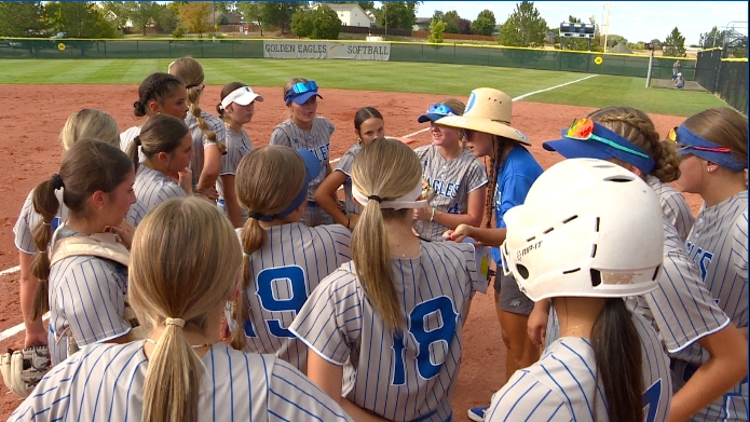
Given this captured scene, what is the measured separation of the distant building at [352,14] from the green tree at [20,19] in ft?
159

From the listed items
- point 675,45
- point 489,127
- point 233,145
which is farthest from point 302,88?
point 675,45

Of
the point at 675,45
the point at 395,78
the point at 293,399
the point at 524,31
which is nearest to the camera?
the point at 293,399

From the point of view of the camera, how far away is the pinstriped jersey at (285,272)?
2746 mm

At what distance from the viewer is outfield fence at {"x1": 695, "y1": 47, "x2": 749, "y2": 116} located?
65.6 ft

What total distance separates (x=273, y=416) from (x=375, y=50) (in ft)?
132

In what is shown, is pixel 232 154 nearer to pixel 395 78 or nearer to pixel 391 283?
pixel 391 283

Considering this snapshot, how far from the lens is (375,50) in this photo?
40156mm

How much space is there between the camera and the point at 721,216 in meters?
2.56

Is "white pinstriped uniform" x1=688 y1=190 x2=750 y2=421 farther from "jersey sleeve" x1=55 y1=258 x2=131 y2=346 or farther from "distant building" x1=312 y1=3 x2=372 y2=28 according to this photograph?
"distant building" x1=312 y1=3 x2=372 y2=28

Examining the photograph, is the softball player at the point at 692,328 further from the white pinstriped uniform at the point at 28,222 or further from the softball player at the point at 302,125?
the softball player at the point at 302,125

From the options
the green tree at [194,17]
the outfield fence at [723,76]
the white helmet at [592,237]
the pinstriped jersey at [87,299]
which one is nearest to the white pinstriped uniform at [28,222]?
the pinstriped jersey at [87,299]

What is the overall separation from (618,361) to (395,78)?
28798 millimetres

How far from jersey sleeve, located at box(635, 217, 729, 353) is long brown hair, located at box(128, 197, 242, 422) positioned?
149 cm

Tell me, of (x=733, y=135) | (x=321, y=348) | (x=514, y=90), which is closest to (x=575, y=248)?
(x=321, y=348)
